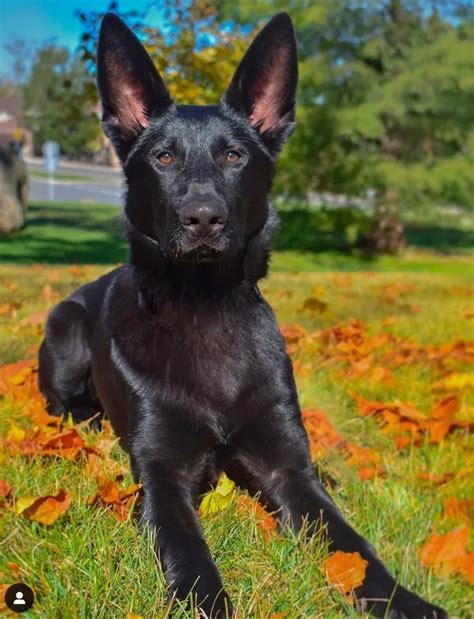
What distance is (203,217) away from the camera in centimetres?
238

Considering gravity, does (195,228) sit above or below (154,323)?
above

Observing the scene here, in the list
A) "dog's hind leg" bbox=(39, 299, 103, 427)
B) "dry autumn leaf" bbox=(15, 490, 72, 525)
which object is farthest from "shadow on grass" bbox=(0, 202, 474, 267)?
"dry autumn leaf" bbox=(15, 490, 72, 525)

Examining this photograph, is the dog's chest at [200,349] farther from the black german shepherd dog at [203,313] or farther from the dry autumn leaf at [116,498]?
the dry autumn leaf at [116,498]

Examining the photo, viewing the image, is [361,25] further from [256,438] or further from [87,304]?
[256,438]

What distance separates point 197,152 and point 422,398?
85.3 inches

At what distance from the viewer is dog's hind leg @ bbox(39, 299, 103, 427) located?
3.54 m

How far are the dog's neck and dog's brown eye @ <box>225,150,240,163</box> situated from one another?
0.31m

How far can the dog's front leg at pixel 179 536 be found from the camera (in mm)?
1969

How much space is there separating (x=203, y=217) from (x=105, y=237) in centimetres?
1223

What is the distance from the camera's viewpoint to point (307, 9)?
1476 cm

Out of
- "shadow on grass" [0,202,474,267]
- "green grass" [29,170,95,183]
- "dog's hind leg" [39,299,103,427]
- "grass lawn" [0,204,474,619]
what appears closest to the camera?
"grass lawn" [0,204,474,619]

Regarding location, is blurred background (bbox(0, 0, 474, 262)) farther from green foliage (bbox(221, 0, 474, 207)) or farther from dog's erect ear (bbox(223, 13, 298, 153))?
dog's erect ear (bbox(223, 13, 298, 153))

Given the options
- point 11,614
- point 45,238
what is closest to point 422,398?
point 11,614

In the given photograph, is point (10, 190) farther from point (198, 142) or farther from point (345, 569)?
point (345, 569)
